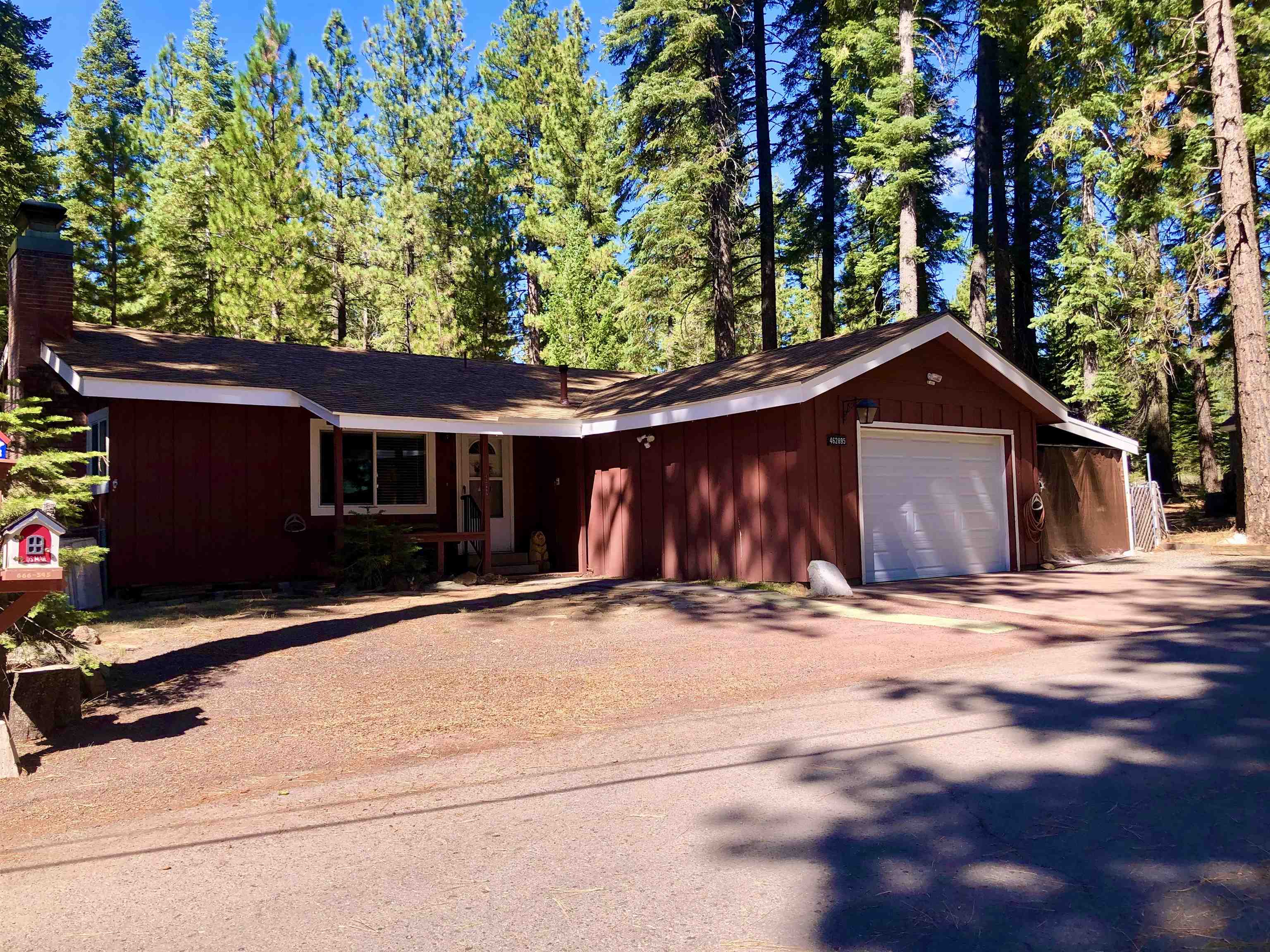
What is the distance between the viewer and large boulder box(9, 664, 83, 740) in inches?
202

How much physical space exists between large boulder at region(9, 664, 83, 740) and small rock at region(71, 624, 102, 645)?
62 centimetres

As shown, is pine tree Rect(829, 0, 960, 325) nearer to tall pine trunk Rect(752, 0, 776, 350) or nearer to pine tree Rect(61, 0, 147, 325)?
tall pine trunk Rect(752, 0, 776, 350)

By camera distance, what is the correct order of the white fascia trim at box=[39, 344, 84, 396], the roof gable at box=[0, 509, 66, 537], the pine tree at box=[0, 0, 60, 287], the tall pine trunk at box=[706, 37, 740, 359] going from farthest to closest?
1. the tall pine trunk at box=[706, 37, 740, 359]
2. the pine tree at box=[0, 0, 60, 287]
3. the white fascia trim at box=[39, 344, 84, 396]
4. the roof gable at box=[0, 509, 66, 537]

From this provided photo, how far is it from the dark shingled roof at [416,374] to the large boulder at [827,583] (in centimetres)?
239

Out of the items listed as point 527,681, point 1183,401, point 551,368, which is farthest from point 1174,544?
point 1183,401

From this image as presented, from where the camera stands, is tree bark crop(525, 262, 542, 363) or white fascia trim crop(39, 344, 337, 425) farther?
tree bark crop(525, 262, 542, 363)

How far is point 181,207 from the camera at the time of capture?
80.6 ft

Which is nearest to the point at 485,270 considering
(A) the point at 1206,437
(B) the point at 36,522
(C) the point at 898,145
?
(C) the point at 898,145

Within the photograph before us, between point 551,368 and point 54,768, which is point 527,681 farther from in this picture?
point 551,368

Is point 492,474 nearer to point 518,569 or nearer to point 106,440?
point 518,569

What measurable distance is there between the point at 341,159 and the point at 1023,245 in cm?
2104

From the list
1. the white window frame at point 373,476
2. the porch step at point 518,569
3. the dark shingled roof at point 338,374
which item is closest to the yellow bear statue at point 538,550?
the porch step at point 518,569

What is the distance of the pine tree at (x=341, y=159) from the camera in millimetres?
26812

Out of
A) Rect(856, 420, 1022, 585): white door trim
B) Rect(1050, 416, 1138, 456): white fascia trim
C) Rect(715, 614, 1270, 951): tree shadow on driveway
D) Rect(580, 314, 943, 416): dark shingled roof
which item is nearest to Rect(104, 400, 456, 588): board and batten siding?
Rect(580, 314, 943, 416): dark shingled roof
